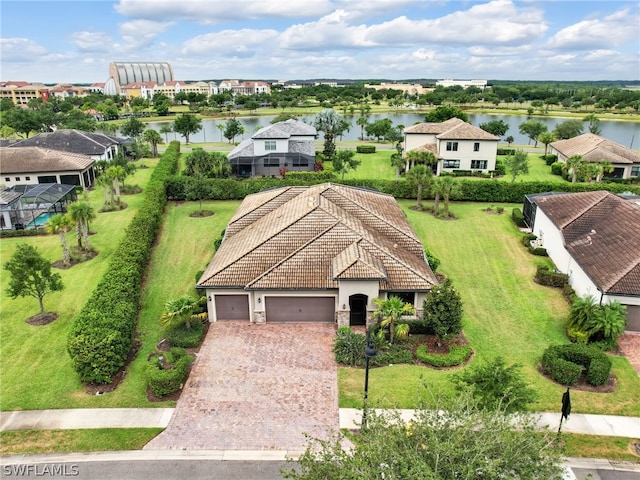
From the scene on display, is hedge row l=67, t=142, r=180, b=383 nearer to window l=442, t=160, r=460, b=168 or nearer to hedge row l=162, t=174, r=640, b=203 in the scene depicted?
hedge row l=162, t=174, r=640, b=203

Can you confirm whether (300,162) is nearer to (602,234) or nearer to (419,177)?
(419,177)

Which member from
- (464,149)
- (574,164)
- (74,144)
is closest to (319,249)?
(464,149)

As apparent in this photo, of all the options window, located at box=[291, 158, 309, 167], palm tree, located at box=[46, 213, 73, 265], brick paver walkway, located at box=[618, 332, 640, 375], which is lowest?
brick paver walkway, located at box=[618, 332, 640, 375]

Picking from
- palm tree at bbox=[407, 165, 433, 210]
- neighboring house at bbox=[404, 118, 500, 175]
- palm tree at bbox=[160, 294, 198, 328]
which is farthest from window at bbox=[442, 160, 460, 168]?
palm tree at bbox=[160, 294, 198, 328]

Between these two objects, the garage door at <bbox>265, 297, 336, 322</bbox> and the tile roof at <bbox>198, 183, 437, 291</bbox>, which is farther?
the garage door at <bbox>265, 297, 336, 322</bbox>

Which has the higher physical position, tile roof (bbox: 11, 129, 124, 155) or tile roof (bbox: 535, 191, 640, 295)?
tile roof (bbox: 11, 129, 124, 155)

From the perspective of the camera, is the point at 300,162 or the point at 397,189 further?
the point at 300,162

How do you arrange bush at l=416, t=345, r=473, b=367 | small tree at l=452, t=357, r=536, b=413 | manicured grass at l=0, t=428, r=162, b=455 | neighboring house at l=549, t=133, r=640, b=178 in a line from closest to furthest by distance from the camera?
1. small tree at l=452, t=357, r=536, b=413
2. manicured grass at l=0, t=428, r=162, b=455
3. bush at l=416, t=345, r=473, b=367
4. neighboring house at l=549, t=133, r=640, b=178

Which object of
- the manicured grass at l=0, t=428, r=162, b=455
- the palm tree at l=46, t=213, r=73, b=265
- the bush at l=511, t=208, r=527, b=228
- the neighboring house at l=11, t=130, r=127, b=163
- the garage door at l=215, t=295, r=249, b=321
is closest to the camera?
the manicured grass at l=0, t=428, r=162, b=455
